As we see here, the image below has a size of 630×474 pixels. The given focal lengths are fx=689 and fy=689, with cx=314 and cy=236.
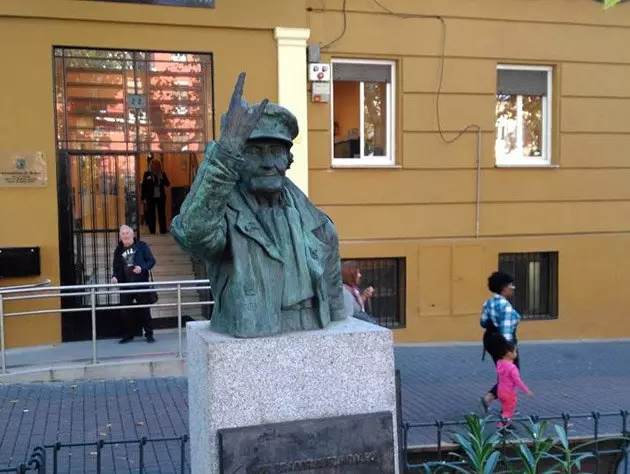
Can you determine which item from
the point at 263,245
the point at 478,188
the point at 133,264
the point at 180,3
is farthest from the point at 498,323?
the point at 180,3

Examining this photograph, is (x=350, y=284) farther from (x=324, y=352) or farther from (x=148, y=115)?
(x=148, y=115)

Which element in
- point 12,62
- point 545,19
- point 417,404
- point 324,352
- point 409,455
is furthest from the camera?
point 545,19

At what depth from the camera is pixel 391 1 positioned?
418 inches

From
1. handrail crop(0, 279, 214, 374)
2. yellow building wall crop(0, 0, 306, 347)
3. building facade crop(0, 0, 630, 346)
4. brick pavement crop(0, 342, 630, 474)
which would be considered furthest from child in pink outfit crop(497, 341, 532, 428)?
yellow building wall crop(0, 0, 306, 347)

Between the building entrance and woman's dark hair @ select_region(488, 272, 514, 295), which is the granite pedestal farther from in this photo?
the building entrance

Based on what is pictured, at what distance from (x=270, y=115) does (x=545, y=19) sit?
9.61 metres

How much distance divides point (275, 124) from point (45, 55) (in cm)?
738

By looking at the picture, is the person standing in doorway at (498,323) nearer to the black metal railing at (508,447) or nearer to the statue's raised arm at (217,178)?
the black metal railing at (508,447)

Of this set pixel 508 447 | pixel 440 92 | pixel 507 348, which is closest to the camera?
pixel 508 447

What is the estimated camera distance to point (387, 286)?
11117 millimetres

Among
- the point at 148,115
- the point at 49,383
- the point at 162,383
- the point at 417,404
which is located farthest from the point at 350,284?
the point at 148,115

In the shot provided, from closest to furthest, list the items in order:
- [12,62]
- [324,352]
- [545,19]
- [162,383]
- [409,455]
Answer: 1. [324,352]
2. [409,455]
3. [162,383]
4. [12,62]
5. [545,19]

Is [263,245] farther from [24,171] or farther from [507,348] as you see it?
[24,171]

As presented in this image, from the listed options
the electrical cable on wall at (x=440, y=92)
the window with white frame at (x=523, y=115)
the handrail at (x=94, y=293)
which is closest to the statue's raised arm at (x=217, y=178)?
the handrail at (x=94, y=293)
